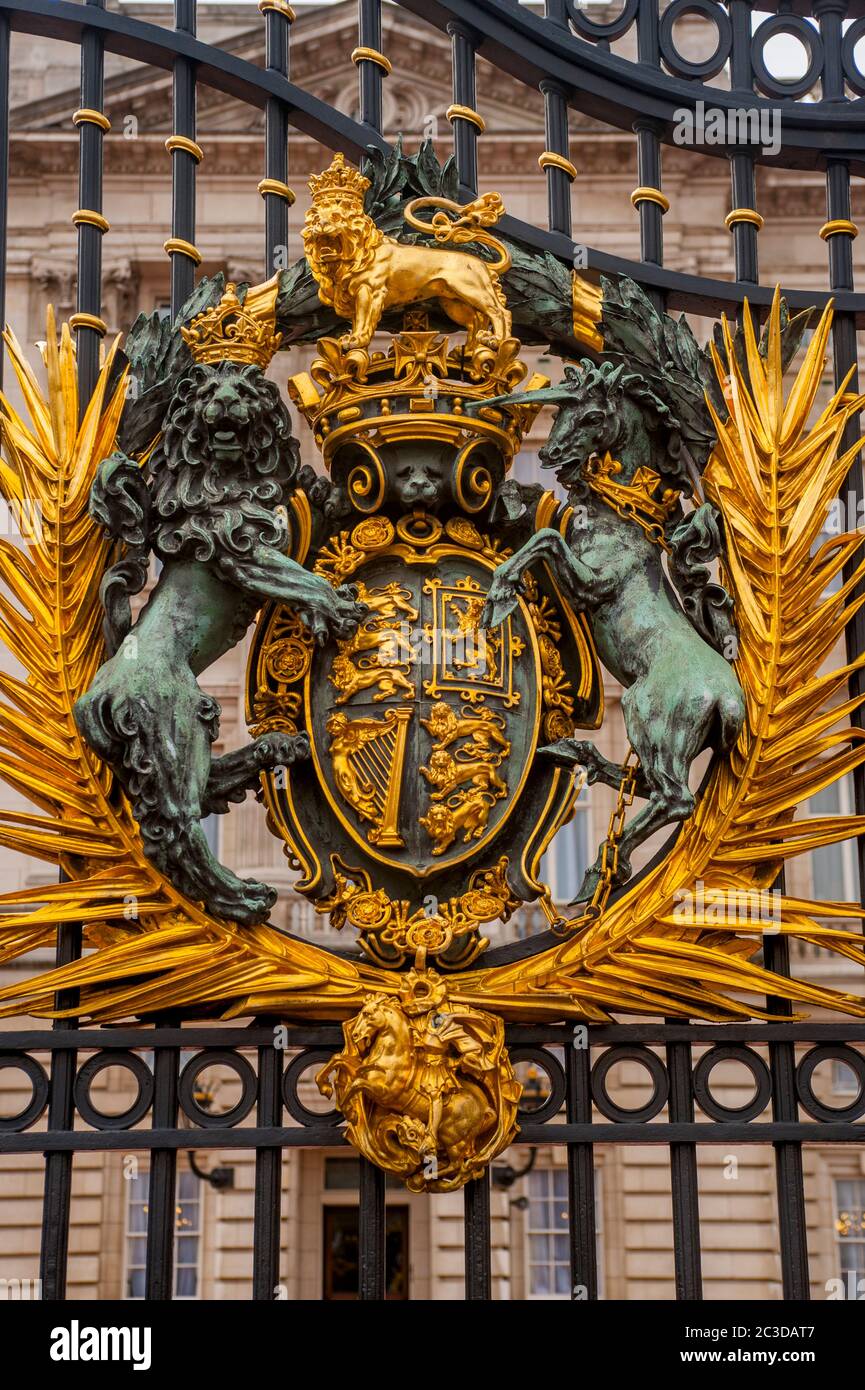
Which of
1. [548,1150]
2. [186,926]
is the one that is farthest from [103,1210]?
[186,926]

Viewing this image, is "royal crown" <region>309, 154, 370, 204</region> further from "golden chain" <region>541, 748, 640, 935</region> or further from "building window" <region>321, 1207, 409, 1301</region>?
"building window" <region>321, 1207, 409, 1301</region>

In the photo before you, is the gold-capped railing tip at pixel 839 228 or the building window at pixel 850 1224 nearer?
the gold-capped railing tip at pixel 839 228

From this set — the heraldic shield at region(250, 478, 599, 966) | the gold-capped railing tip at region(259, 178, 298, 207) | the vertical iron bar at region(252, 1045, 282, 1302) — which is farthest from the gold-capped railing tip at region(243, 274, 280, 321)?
the vertical iron bar at region(252, 1045, 282, 1302)

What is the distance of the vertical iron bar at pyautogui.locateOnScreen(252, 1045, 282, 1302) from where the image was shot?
666 cm

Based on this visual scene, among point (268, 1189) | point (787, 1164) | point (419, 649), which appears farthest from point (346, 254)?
point (787, 1164)

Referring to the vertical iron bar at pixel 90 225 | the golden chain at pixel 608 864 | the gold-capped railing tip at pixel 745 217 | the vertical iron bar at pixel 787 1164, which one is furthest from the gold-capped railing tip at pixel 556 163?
the vertical iron bar at pixel 787 1164

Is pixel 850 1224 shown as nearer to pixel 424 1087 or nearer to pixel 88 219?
pixel 424 1087

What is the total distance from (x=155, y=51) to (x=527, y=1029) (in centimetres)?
394

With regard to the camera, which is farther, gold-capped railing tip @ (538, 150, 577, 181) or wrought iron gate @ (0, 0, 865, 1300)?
gold-capped railing tip @ (538, 150, 577, 181)

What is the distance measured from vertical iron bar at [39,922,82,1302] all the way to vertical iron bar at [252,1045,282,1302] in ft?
2.03

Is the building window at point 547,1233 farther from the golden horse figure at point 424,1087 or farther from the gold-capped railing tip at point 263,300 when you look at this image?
the gold-capped railing tip at point 263,300

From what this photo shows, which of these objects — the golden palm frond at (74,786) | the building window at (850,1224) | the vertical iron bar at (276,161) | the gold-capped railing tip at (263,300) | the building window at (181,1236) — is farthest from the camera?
the building window at (850,1224)

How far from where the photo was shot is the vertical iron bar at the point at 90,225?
24.7 ft

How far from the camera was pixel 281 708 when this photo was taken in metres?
7.12
